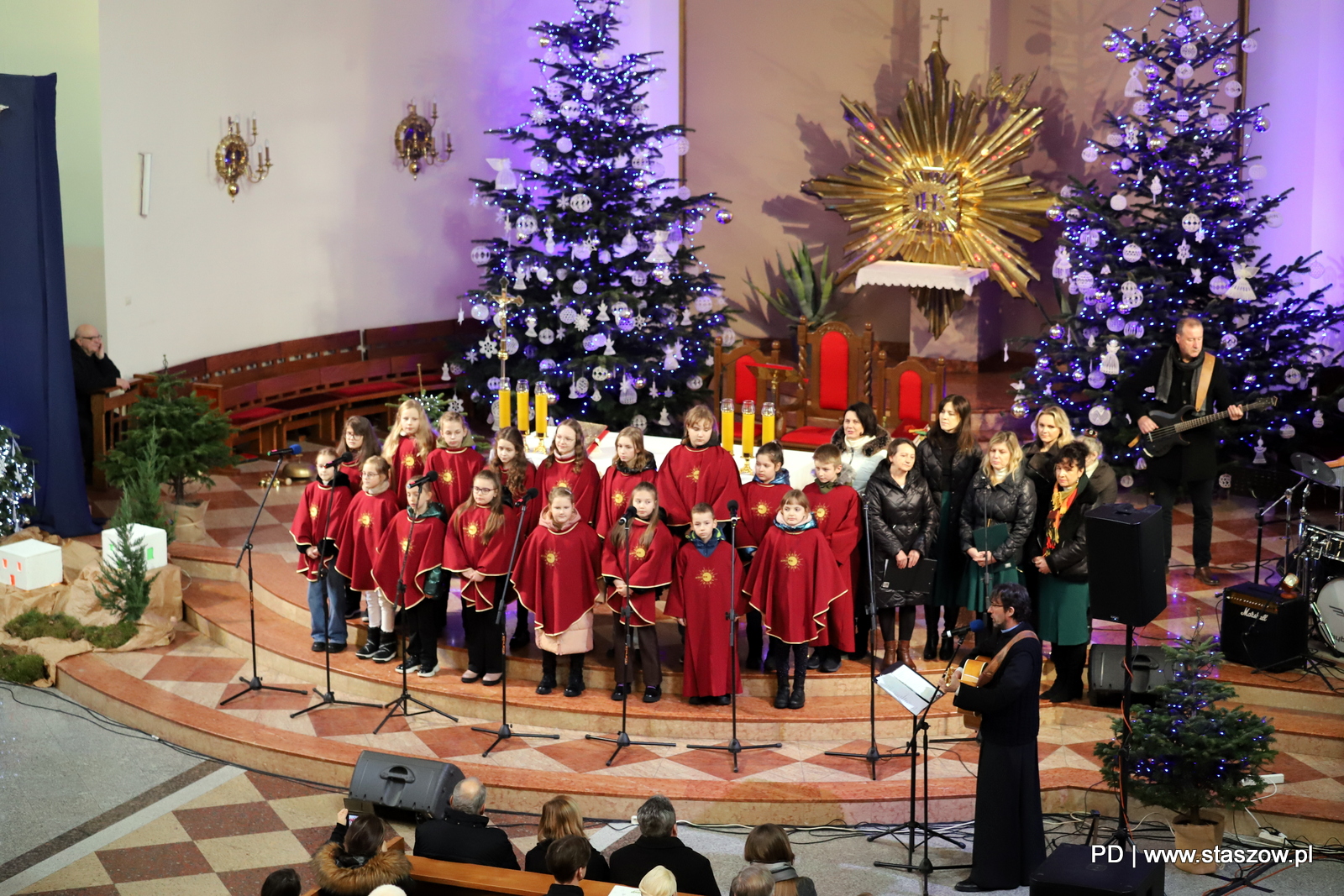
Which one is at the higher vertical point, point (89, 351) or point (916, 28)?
point (916, 28)

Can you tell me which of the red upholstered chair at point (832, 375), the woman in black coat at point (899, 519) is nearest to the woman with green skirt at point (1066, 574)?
the woman in black coat at point (899, 519)

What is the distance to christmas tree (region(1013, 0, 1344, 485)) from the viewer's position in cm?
1121

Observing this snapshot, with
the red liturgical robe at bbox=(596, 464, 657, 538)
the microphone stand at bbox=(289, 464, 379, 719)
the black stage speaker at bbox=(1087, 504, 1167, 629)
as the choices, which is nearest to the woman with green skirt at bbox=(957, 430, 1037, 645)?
the black stage speaker at bbox=(1087, 504, 1167, 629)

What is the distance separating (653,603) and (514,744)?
105 centimetres

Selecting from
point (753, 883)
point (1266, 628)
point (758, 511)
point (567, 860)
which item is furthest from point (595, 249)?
point (753, 883)

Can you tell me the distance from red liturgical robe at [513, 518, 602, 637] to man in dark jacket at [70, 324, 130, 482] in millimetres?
4894

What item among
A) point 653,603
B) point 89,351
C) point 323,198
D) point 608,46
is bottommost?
point 653,603

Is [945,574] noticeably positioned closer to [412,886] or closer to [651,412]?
[412,886]

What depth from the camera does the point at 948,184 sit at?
49.2 feet

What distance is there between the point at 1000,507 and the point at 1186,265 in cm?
428

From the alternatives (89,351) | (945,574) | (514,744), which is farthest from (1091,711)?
(89,351)

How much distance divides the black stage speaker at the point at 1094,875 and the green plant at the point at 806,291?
407 inches

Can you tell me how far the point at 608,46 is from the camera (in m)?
13.0

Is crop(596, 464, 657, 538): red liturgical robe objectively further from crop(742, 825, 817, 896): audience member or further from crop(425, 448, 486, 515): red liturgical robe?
crop(742, 825, 817, 896): audience member
